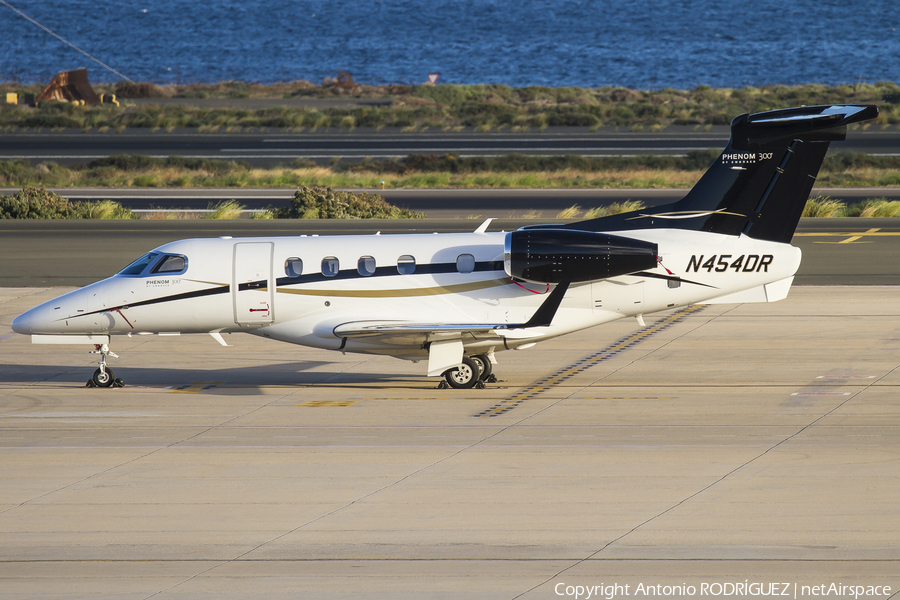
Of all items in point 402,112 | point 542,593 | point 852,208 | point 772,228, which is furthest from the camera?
point 402,112

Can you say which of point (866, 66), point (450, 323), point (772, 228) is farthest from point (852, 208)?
point (866, 66)

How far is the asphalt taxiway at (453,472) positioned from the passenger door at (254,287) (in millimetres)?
1498

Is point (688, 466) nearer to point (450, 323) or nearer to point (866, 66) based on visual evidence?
point (450, 323)

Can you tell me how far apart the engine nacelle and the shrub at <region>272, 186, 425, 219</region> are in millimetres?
25598

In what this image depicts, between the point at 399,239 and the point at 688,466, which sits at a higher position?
the point at 399,239

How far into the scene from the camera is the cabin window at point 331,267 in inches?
750

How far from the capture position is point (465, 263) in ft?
62.1

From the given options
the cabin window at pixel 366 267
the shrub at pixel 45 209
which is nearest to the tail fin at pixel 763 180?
the cabin window at pixel 366 267

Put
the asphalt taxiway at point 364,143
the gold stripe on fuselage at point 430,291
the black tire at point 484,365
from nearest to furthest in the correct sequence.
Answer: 1. the gold stripe on fuselage at point 430,291
2. the black tire at point 484,365
3. the asphalt taxiway at point 364,143

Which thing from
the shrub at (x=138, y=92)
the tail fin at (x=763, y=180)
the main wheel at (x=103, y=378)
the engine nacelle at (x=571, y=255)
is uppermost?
the shrub at (x=138, y=92)

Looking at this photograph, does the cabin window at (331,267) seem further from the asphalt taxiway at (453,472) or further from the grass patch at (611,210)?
the grass patch at (611,210)

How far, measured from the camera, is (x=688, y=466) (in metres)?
14.5

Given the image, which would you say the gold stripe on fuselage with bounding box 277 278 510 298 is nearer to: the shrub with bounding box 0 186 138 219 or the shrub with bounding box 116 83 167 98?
the shrub with bounding box 0 186 138 219

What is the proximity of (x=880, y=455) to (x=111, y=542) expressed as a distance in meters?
10.4
